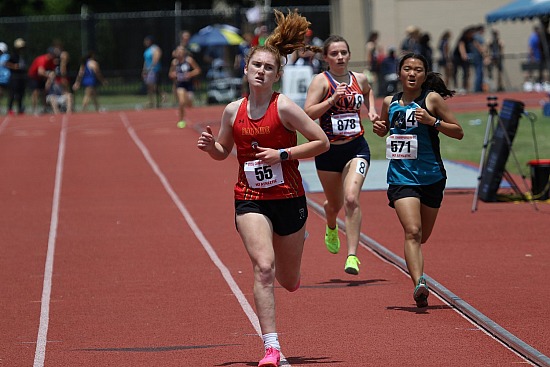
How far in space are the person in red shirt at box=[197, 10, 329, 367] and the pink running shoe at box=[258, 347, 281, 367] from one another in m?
0.26

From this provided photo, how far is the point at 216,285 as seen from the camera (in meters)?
10.2

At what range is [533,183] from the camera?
15.6 m

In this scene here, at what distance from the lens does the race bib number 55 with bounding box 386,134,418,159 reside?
29.7ft

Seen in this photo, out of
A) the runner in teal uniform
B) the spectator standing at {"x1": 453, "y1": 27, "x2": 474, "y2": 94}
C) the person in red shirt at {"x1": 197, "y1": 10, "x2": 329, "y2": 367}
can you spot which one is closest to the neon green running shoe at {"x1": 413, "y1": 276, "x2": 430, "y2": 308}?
the runner in teal uniform

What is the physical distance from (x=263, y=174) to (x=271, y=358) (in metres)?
1.11

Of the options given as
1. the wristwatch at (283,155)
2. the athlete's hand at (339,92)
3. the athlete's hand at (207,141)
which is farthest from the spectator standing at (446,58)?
the wristwatch at (283,155)

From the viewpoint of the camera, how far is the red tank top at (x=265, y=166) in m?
7.15

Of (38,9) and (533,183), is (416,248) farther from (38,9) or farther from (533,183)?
(38,9)

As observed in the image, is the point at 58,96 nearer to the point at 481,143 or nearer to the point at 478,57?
the point at 478,57

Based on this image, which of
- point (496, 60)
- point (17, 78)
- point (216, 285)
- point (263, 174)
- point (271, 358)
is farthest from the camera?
point (496, 60)

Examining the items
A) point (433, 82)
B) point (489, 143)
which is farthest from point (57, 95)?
point (433, 82)

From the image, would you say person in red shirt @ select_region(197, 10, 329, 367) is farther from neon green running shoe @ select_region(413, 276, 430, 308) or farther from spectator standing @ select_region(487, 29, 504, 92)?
spectator standing @ select_region(487, 29, 504, 92)


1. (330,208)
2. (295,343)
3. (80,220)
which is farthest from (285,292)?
(80,220)

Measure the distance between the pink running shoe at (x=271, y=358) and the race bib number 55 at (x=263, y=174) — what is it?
100 centimetres
